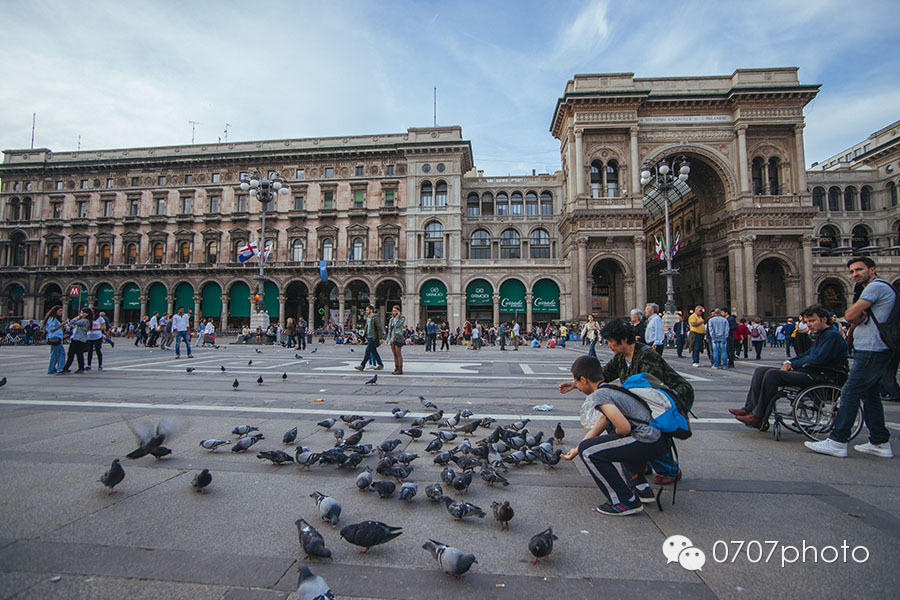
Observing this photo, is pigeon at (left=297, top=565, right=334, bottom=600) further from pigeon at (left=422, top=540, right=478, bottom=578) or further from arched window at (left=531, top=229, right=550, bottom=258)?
arched window at (left=531, top=229, right=550, bottom=258)

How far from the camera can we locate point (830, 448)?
4.05 m

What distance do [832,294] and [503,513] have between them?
48.7 metres

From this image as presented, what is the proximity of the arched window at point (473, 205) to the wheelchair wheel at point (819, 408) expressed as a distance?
37715mm

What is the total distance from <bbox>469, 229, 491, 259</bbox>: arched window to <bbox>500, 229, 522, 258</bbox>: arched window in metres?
1.33

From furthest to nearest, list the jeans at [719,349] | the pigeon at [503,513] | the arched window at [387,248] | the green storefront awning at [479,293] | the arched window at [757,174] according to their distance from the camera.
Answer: the arched window at [387,248] < the green storefront awning at [479,293] < the arched window at [757,174] < the jeans at [719,349] < the pigeon at [503,513]

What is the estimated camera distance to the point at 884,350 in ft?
12.8

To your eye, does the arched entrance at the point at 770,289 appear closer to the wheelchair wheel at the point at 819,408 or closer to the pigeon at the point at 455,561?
the wheelchair wheel at the point at 819,408

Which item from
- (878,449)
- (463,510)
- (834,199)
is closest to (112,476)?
(463,510)

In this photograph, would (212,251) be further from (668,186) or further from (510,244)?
(668,186)

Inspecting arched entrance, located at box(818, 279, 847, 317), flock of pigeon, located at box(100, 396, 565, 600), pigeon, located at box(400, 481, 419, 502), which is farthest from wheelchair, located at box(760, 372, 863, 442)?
arched entrance, located at box(818, 279, 847, 317)

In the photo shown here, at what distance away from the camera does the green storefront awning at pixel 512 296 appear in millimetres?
37406

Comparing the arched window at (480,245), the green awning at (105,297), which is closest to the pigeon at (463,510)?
the arched window at (480,245)

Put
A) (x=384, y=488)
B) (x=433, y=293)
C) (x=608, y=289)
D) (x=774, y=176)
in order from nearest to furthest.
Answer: (x=384, y=488)
(x=774, y=176)
(x=433, y=293)
(x=608, y=289)

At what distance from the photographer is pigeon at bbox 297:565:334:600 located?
167cm
